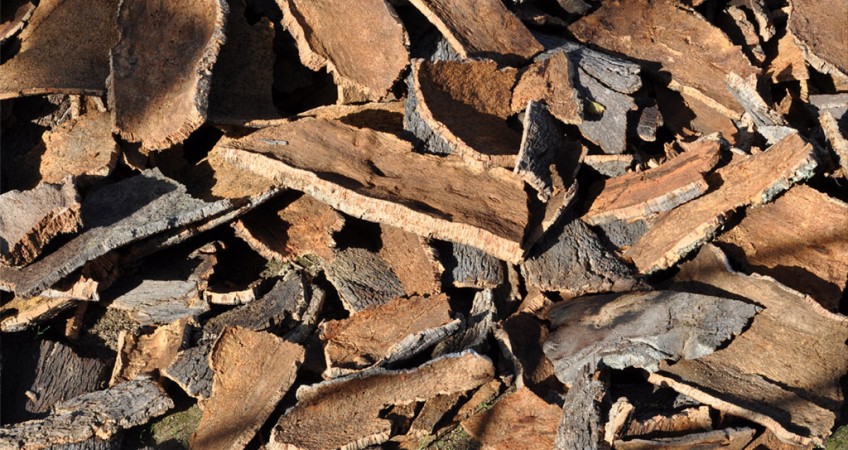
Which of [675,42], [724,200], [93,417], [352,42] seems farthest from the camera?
[675,42]

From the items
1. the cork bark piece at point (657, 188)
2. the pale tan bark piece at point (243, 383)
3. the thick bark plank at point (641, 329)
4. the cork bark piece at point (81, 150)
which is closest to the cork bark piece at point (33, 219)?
the cork bark piece at point (81, 150)

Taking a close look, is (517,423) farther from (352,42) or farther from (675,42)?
(675,42)

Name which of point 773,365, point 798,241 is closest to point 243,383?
point 773,365

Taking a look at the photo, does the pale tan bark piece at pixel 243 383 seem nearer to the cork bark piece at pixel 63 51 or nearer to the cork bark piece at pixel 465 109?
the cork bark piece at pixel 465 109

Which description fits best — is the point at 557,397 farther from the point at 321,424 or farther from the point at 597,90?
the point at 597,90

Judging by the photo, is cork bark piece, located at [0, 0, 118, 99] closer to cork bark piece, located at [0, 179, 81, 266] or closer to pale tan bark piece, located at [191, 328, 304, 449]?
cork bark piece, located at [0, 179, 81, 266]

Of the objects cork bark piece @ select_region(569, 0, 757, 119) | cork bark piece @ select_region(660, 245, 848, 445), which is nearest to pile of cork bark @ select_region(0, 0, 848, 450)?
cork bark piece @ select_region(660, 245, 848, 445)
